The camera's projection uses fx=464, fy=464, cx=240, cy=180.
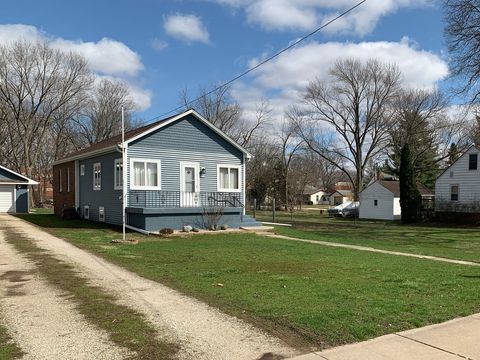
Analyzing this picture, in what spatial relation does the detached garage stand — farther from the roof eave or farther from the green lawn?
the green lawn

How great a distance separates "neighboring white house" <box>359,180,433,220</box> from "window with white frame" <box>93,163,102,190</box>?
28.9 metres

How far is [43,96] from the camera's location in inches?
1965

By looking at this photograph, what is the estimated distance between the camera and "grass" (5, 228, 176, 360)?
15.9ft

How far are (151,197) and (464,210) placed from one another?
26.3 metres

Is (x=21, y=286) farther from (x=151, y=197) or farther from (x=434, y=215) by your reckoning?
(x=434, y=215)

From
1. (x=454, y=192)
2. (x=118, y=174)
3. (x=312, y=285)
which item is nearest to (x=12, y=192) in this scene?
(x=118, y=174)

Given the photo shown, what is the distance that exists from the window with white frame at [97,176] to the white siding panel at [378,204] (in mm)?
28858

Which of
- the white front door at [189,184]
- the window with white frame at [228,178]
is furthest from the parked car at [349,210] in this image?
the white front door at [189,184]

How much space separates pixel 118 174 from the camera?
21.7 meters

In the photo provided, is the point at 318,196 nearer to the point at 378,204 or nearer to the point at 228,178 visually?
the point at 378,204

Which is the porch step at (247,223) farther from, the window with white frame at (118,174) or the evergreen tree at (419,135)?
the evergreen tree at (419,135)

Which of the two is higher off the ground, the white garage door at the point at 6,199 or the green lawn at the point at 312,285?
the white garage door at the point at 6,199

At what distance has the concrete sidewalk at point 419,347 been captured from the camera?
4688 mm

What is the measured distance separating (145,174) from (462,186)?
27.4m
